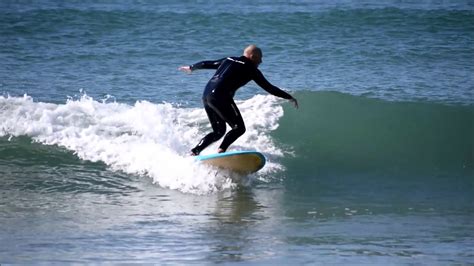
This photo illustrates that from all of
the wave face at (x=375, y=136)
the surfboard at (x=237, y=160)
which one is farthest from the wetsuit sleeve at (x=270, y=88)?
the wave face at (x=375, y=136)

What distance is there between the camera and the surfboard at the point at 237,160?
10375 mm

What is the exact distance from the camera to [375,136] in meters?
13.3

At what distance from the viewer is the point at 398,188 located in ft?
35.8

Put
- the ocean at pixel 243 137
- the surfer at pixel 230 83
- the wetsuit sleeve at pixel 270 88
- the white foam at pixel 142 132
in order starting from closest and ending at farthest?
the ocean at pixel 243 137, the wetsuit sleeve at pixel 270 88, the surfer at pixel 230 83, the white foam at pixel 142 132

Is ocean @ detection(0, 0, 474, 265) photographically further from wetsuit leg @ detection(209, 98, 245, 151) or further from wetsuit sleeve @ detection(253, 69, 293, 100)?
wetsuit sleeve @ detection(253, 69, 293, 100)

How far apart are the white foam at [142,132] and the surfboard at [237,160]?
0.43 ft

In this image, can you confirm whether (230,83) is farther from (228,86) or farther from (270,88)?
(270,88)

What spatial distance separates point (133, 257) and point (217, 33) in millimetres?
14395

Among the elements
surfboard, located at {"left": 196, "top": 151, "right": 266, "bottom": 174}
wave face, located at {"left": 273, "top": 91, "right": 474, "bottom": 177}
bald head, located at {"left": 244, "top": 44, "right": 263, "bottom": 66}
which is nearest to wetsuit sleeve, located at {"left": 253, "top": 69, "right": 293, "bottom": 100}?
bald head, located at {"left": 244, "top": 44, "right": 263, "bottom": 66}

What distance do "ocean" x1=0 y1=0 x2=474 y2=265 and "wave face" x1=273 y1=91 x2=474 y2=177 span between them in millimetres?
36

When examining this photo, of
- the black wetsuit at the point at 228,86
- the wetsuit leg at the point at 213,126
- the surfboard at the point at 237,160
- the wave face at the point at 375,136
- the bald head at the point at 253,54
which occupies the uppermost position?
the bald head at the point at 253,54

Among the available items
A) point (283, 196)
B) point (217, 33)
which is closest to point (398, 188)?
point (283, 196)

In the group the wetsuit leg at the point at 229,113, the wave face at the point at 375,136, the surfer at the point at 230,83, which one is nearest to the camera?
the surfer at the point at 230,83

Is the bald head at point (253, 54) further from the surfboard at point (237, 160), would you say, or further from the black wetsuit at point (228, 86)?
the surfboard at point (237, 160)
